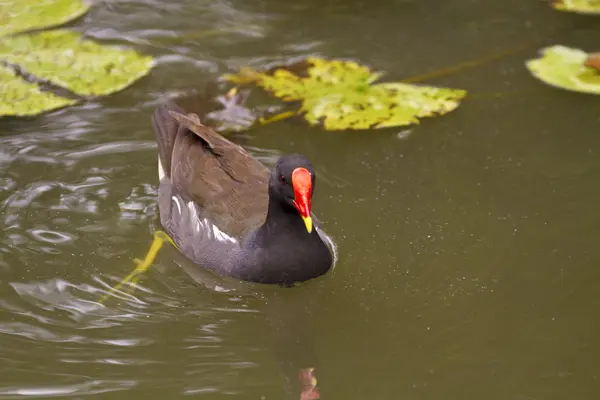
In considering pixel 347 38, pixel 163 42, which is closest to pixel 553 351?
pixel 347 38

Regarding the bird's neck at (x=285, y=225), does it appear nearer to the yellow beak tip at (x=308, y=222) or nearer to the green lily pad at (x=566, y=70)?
the yellow beak tip at (x=308, y=222)

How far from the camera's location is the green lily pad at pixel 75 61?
5309 mm

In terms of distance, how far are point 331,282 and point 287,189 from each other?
51cm

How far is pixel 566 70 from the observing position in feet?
17.6

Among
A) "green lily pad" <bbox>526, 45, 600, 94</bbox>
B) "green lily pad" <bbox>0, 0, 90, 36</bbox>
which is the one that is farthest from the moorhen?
"green lily pad" <bbox>526, 45, 600, 94</bbox>

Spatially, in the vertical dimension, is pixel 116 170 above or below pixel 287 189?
below

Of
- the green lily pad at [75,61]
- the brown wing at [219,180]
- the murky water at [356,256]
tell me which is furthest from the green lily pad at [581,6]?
the brown wing at [219,180]

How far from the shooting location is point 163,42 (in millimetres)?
6078

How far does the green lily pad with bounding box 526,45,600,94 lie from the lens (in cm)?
524

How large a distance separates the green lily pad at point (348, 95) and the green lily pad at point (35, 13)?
138 cm

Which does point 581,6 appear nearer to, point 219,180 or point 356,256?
point 356,256

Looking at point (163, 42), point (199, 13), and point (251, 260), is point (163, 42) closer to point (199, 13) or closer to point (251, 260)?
point (199, 13)

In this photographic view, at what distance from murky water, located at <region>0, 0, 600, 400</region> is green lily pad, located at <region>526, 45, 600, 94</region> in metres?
0.08

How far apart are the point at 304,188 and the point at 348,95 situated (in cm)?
167
